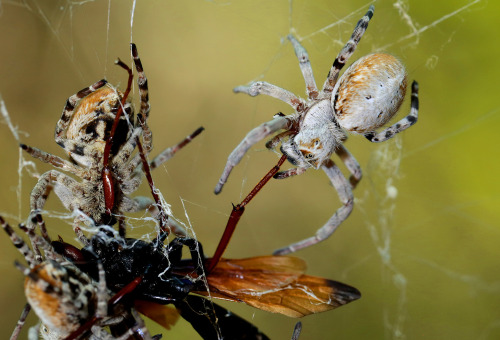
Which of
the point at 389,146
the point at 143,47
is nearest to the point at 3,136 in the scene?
the point at 143,47

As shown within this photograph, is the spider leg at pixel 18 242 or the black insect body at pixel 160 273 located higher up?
the spider leg at pixel 18 242

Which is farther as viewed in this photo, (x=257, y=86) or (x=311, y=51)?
(x=311, y=51)

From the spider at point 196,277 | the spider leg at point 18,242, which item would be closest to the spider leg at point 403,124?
the spider at point 196,277

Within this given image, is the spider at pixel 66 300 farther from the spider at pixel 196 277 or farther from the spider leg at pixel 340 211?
the spider leg at pixel 340 211

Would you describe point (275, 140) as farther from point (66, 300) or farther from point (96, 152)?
point (66, 300)

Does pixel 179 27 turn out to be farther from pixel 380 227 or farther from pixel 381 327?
pixel 381 327

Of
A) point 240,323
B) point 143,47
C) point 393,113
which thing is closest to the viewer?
point 240,323

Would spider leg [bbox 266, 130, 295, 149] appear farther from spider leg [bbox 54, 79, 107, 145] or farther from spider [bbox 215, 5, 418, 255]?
spider leg [bbox 54, 79, 107, 145]
